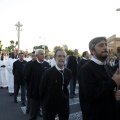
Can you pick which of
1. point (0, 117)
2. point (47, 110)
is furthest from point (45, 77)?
point (0, 117)

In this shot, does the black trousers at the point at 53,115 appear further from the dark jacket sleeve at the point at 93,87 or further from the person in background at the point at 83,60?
the person in background at the point at 83,60

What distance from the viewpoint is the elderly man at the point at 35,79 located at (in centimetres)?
649

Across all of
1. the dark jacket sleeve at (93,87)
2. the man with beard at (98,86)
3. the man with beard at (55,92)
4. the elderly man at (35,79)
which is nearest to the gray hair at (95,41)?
the man with beard at (98,86)

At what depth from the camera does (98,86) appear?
300 centimetres

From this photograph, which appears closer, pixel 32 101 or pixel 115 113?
pixel 115 113

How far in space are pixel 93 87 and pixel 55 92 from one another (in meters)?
Answer: 1.92

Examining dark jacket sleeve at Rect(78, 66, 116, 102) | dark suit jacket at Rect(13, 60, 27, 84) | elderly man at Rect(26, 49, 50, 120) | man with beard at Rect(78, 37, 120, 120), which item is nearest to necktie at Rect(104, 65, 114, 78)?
man with beard at Rect(78, 37, 120, 120)

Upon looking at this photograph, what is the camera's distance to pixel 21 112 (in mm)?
8008

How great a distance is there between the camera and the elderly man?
6.49 meters

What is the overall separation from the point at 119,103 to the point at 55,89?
169 centimetres

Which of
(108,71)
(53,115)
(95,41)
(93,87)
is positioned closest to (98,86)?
(93,87)

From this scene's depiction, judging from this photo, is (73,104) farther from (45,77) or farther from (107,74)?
(107,74)

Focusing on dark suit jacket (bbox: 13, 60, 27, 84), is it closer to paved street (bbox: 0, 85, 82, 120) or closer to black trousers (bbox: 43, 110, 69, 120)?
paved street (bbox: 0, 85, 82, 120)

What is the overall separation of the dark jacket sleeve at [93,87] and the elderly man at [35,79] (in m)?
3.45
